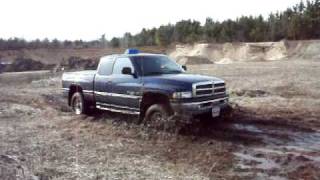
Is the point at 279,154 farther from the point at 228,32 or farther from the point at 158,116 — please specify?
the point at 228,32

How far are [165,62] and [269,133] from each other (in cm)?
329

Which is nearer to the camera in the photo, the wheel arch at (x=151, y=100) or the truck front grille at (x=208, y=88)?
the truck front grille at (x=208, y=88)

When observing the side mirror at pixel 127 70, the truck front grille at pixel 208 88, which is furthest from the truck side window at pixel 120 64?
the truck front grille at pixel 208 88

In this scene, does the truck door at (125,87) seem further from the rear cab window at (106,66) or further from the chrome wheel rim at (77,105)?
the chrome wheel rim at (77,105)

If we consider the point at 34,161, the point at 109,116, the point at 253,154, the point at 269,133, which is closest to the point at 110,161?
the point at 34,161

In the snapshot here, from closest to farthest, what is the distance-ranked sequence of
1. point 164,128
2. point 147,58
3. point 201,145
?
point 201,145, point 164,128, point 147,58

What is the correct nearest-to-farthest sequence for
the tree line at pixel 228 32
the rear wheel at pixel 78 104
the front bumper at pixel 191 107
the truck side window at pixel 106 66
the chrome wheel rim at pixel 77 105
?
1. the front bumper at pixel 191 107
2. the truck side window at pixel 106 66
3. the rear wheel at pixel 78 104
4. the chrome wheel rim at pixel 77 105
5. the tree line at pixel 228 32

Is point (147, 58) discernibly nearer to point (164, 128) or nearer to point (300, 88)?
point (164, 128)

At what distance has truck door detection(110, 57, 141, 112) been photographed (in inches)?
423

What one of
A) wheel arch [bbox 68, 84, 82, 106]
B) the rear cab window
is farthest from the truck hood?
wheel arch [bbox 68, 84, 82, 106]

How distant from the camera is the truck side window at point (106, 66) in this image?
1191 cm

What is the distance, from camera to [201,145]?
9.02 meters

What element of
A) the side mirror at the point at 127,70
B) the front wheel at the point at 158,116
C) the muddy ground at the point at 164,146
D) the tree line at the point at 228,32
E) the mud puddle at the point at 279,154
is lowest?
the mud puddle at the point at 279,154

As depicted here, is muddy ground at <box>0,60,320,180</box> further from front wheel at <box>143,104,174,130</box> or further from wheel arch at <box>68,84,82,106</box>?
wheel arch at <box>68,84,82,106</box>
